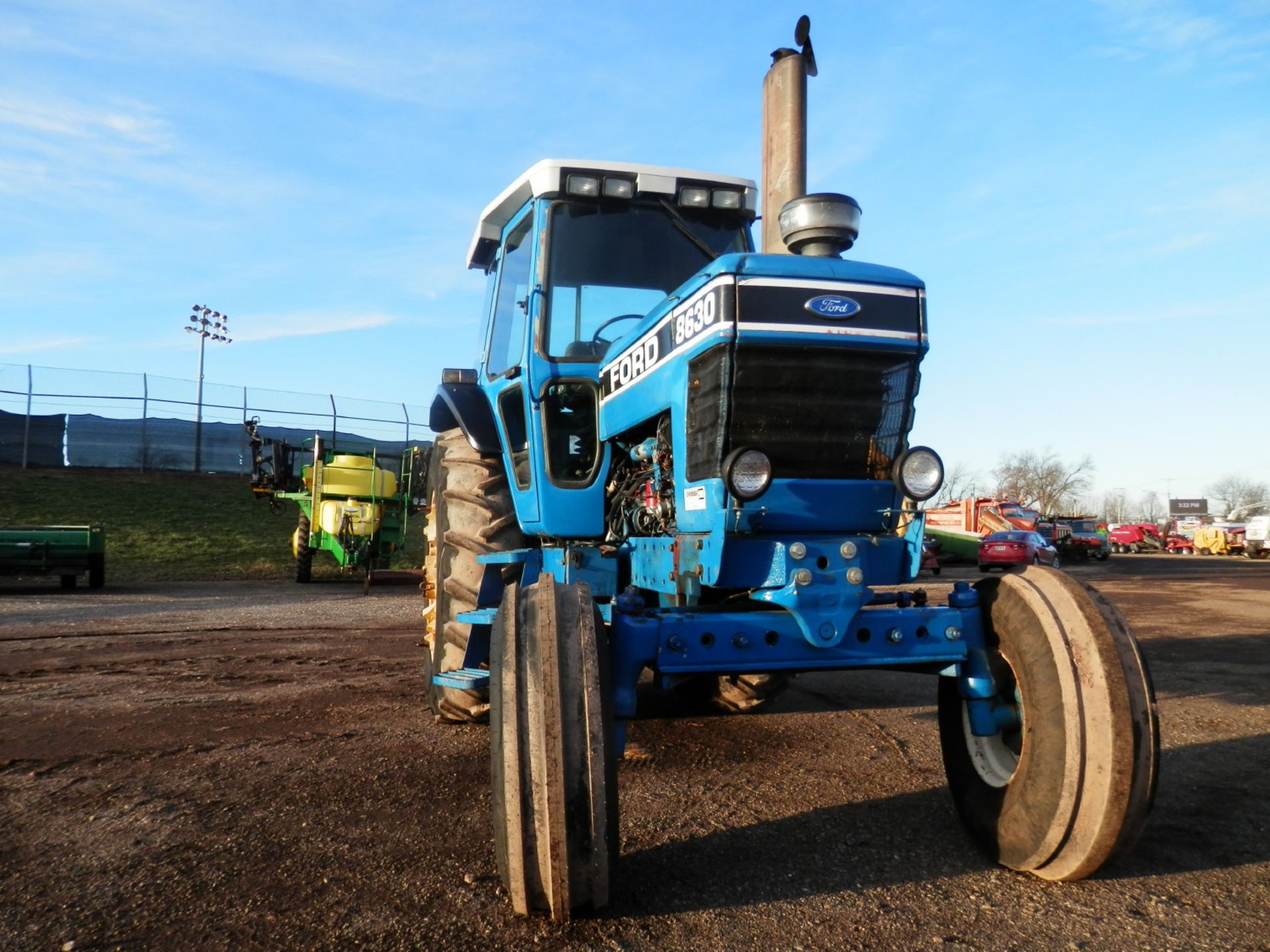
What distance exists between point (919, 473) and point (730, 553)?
742mm

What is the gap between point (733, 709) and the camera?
5.52 metres

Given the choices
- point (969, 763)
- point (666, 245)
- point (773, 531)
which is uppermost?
point (666, 245)

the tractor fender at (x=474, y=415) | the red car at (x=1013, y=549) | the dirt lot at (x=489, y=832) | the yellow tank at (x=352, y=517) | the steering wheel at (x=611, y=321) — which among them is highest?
the steering wheel at (x=611, y=321)

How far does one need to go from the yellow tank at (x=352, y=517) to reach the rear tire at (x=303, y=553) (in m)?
0.95

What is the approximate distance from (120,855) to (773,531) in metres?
2.49

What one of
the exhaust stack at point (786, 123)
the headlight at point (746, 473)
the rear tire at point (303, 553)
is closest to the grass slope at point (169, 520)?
the rear tire at point (303, 553)

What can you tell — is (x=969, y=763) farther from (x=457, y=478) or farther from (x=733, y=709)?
(x=457, y=478)

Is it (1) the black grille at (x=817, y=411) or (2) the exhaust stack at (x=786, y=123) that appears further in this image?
(2) the exhaust stack at (x=786, y=123)

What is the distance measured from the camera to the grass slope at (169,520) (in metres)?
17.9

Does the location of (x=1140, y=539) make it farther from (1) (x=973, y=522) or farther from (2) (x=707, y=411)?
(2) (x=707, y=411)

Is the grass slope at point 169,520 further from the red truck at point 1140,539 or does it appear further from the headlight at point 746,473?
the red truck at point 1140,539

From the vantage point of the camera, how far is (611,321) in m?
4.92

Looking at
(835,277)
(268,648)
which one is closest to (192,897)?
(835,277)

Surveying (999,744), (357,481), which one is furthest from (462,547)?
(357,481)
